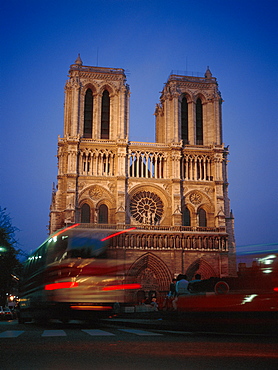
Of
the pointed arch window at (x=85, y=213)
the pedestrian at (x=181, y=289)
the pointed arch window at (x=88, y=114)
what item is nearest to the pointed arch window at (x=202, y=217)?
the pointed arch window at (x=85, y=213)

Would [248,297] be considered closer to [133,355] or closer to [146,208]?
[133,355]

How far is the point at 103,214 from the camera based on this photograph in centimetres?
4506

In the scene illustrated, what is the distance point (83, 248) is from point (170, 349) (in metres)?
8.26

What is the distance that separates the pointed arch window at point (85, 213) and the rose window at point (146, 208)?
402 cm

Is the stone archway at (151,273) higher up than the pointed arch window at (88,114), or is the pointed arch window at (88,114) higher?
the pointed arch window at (88,114)

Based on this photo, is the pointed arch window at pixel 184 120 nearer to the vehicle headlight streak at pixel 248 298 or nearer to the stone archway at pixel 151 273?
the stone archway at pixel 151 273

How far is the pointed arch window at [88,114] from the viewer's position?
4753 centimetres

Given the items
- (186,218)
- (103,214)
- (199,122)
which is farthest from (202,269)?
(199,122)

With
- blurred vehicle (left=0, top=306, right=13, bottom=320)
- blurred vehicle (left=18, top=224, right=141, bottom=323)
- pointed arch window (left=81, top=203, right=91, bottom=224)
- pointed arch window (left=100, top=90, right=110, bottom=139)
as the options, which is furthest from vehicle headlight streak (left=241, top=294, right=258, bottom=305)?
pointed arch window (left=100, top=90, right=110, bottom=139)

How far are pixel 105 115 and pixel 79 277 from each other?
35.0 metres

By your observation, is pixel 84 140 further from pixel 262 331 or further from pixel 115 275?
pixel 262 331

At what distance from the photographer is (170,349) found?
7.18 m

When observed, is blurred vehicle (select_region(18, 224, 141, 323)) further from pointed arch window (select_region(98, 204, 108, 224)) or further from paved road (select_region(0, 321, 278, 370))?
pointed arch window (select_region(98, 204, 108, 224))

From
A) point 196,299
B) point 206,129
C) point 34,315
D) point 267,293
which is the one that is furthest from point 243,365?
point 206,129
